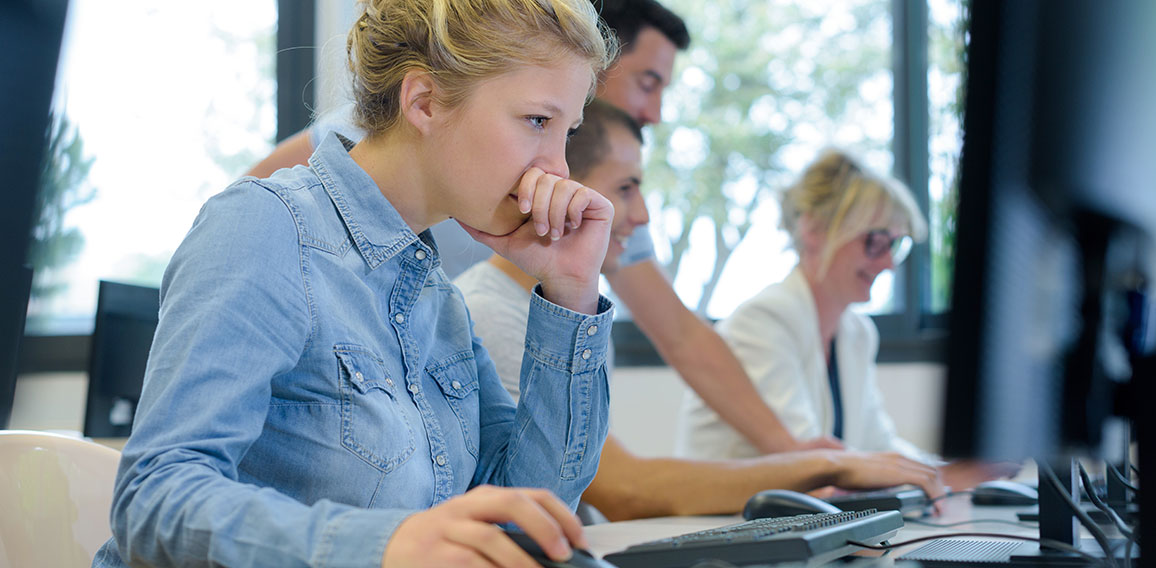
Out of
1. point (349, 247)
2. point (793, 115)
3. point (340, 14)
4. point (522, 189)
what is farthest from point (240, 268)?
point (793, 115)

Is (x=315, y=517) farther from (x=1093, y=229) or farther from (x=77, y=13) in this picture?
(x=77, y=13)

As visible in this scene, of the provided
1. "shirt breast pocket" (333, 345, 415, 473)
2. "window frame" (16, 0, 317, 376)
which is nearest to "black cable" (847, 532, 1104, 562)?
"shirt breast pocket" (333, 345, 415, 473)

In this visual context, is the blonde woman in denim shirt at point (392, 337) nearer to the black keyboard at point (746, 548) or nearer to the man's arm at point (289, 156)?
the black keyboard at point (746, 548)

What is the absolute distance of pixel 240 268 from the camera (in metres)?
0.82

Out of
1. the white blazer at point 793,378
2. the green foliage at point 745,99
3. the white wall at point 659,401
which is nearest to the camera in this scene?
the white blazer at point 793,378

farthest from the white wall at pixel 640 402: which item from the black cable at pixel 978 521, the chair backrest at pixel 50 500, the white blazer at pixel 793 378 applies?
the chair backrest at pixel 50 500

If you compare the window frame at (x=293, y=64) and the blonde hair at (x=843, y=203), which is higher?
the window frame at (x=293, y=64)

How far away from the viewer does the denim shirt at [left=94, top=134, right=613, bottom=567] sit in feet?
2.28

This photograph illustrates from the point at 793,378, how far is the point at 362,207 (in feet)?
5.22

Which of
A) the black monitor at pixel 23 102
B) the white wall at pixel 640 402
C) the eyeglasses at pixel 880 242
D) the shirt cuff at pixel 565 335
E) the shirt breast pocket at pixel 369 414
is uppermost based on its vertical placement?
the black monitor at pixel 23 102

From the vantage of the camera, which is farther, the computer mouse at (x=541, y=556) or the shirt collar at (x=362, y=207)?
the shirt collar at (x=362, y=207)

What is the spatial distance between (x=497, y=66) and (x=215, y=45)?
2.51 metres

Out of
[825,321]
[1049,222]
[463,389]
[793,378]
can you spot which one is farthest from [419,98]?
[825,321]

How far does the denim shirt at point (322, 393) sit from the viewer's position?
27.4 inches
